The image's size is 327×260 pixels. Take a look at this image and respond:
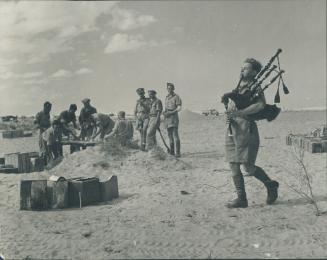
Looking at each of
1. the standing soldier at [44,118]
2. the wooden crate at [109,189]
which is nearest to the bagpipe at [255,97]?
the wooden crate at [109,189]

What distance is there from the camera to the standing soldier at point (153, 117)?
1075cm

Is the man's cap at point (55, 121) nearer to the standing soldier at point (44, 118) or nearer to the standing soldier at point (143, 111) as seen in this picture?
the standing soldier at point (44, 118)

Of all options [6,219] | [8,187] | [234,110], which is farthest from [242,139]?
[8,187]

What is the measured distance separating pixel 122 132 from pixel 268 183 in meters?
5.41

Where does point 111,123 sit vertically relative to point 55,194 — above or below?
above

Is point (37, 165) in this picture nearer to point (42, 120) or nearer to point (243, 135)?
point (42, 120)

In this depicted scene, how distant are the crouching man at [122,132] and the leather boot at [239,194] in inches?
Result: 196

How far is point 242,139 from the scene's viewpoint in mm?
5602

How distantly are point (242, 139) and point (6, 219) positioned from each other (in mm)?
3144

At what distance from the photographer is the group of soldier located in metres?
10.4

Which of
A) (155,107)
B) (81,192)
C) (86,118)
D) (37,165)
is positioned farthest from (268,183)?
(86,118)

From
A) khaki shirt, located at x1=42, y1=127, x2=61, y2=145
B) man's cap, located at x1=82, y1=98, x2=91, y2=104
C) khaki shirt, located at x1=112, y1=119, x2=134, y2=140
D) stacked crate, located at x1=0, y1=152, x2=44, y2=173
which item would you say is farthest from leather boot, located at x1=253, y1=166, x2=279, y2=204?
man's cap, located at x1=82, y1=98, x2=91, y2=104

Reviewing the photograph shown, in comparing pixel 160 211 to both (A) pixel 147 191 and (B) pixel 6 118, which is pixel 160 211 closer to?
(A) pixel 147 191

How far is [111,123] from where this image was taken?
11297mm
